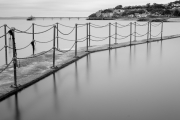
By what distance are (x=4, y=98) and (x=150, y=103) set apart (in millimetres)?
2477

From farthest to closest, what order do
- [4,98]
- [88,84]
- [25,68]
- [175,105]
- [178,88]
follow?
[25,68], [88,84], [178,88], [4,98], [175,105]

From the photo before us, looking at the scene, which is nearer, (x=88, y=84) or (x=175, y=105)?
(x=175, y=105)

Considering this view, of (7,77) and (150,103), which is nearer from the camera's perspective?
(150,103)

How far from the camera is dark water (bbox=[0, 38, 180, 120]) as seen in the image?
3504mm

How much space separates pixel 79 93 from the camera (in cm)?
451

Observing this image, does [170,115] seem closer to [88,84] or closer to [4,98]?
[88,84]

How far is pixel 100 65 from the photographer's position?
7.25m

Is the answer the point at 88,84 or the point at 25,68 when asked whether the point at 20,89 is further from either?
the point at 25,68

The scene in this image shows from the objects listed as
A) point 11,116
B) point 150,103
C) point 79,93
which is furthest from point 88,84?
point 11,116

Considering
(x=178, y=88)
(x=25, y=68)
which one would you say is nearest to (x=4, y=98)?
(x=25, y=68)

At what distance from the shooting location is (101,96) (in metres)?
4.26

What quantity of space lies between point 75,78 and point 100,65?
1646 mm

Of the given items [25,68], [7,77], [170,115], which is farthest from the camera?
[25,68]

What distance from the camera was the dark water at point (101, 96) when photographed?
3504 millimetres
